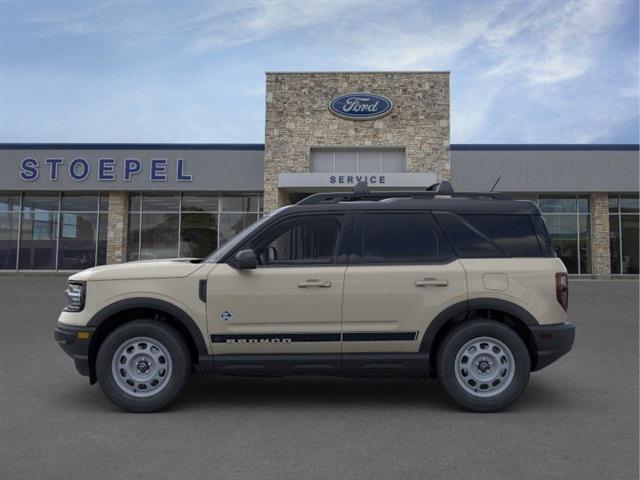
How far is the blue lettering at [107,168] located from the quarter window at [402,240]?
69.3ft

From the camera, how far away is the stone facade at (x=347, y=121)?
2328 cm

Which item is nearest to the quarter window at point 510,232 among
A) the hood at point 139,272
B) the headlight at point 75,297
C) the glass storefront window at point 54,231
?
the hood at point 139,272

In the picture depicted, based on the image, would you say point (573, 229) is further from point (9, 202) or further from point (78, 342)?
point (9, 202)

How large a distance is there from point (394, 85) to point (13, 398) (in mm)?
20640

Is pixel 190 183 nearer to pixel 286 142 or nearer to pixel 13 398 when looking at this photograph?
pixel 286 142

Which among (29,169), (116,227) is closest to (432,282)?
(116,227)

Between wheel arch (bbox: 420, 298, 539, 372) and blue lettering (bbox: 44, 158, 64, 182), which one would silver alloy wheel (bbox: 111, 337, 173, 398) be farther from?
blue lettering (bbox: 44, 158, 64, 182)

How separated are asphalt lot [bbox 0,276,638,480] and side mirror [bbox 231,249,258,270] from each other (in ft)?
4.38

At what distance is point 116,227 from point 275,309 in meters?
21.4

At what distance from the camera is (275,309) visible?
4.95 metres

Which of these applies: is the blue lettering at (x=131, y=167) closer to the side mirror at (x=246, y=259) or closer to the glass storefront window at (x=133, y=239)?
the glass storefront window at (x=133, y=239)

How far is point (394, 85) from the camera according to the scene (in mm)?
23391

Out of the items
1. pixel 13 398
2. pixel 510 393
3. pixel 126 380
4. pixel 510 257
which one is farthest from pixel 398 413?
pixel 13 398

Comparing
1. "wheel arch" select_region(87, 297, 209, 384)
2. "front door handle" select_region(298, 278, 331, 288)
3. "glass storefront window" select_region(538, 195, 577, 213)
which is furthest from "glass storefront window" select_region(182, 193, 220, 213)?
"front door handle" select_region(298, 278, 331, 288)
